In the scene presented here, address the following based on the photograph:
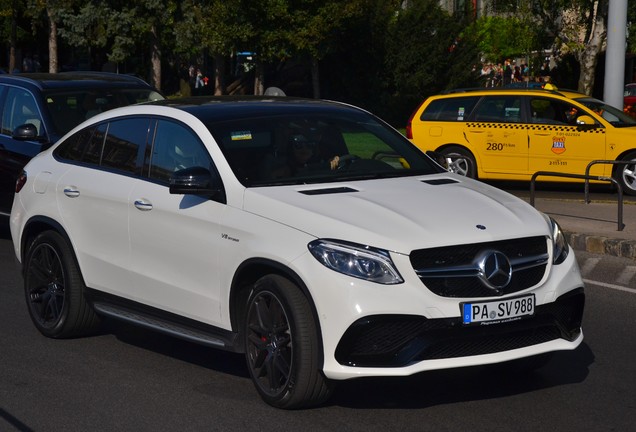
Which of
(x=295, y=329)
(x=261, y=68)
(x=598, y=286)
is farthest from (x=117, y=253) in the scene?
(x=261, y=68)

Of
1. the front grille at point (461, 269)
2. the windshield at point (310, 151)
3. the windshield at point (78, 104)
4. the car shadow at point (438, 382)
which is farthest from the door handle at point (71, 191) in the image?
the windshield at point (78, 104)

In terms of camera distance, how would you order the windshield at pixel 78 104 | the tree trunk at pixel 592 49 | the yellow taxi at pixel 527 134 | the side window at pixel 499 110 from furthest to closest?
1. the tree trunk at pixel 592 49
2. the side window at pixel 499 110
3. the yellow taxi at pixel 527 134
4. the windshield at pixel 78 104

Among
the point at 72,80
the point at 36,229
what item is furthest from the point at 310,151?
the point at 72,80

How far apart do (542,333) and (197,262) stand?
2.00 metres

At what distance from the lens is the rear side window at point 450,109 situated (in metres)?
19.8

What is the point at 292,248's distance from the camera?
20.0ft

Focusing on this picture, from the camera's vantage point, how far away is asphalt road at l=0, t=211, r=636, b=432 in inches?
241

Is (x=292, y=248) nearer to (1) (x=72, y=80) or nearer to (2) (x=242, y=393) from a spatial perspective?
(2) (x=242, y=393)

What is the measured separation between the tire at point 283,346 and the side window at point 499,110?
13.3 metres

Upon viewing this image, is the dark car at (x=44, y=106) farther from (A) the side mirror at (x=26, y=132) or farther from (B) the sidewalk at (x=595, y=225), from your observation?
(B) the sidewalk at (x=595, y=225)

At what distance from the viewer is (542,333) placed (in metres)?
6.30

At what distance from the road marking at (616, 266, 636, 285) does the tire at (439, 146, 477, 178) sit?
799 cm

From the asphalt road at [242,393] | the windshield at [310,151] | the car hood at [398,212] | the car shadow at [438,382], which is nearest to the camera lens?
the car hood at [398,212]

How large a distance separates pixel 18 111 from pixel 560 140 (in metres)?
9.16
